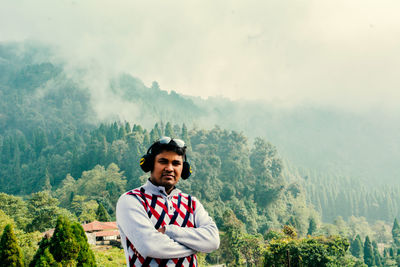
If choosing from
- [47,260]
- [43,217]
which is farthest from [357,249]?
[47,260]

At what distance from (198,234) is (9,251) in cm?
1589

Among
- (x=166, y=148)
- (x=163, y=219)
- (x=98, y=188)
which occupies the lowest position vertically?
(x=98, y=188)

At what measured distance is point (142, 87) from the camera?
156 metres

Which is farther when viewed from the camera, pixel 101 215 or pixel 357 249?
pixel 357 249

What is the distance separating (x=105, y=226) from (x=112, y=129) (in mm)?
45863

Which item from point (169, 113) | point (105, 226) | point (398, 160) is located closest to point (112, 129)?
point (105, 226)

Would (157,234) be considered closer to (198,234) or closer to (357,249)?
(198,234)

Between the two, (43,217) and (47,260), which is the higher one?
(47,260)

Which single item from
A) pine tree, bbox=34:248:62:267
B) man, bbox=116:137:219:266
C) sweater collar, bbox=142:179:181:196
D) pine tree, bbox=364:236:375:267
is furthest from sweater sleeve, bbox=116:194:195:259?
pine tree, bbox=364:236:375:267

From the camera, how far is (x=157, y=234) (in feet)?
8.48

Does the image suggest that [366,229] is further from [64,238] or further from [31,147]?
[31,147]

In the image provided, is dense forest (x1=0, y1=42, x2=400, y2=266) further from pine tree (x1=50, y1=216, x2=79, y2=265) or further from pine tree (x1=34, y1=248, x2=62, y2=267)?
pine tree (x1=34, y1=248, x2=62, y2=267)

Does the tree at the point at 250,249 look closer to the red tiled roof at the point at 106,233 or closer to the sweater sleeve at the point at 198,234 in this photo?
the red tiled roof at the point at 106,233

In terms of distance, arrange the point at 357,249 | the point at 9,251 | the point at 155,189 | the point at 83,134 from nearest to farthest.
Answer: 1. the point at 155,189
2. the point at 9,251
3. the point at 357,249
4. the point at 83,134
